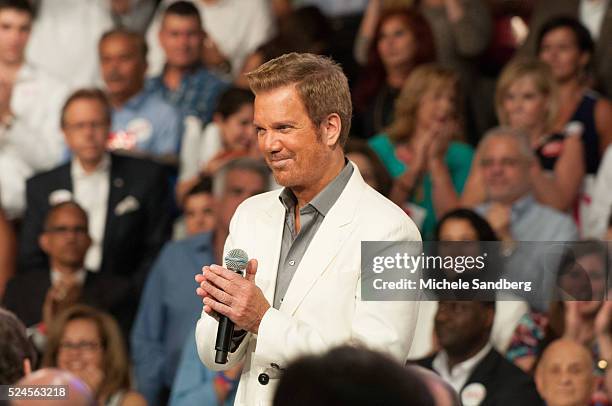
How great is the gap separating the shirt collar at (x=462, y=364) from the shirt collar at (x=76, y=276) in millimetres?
2060

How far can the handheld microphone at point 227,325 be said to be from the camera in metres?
3.06

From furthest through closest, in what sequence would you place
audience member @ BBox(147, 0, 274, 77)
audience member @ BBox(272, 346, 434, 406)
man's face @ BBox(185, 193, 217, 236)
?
audience member @ BBox(147, 0, 274, 77) < man's face @ BBox(185, 193, 217, 236) < audience member @ BBox(272, 346, 434, 406)

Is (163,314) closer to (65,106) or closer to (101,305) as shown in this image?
(101,305)

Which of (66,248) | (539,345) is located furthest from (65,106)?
(539,345)

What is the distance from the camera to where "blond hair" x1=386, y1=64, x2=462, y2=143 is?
6.35 meters

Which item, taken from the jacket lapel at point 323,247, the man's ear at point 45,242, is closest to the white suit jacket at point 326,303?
the jacket lapel at point 323,247

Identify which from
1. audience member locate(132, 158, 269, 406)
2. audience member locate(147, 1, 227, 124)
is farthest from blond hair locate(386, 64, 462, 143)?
audience member locate(147, 1, 227, 124)

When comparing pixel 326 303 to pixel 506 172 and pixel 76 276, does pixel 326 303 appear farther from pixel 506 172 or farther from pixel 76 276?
pixel 76 276

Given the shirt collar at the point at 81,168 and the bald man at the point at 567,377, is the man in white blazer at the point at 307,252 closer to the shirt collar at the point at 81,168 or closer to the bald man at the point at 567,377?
the bald man at the point at 567,377

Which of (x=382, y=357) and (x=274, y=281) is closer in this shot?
(x=382, y=357)

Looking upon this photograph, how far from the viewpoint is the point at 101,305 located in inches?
230

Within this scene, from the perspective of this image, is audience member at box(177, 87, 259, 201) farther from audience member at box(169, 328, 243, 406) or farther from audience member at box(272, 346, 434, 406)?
audience member at box(272, 346, 434, 406)

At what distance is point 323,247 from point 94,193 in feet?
11.0

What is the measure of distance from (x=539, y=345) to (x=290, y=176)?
1.85 m
